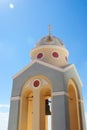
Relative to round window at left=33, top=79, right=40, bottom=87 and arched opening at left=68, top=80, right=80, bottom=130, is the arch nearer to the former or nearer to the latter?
round window at left=33, top=79, right=40, bottom=87

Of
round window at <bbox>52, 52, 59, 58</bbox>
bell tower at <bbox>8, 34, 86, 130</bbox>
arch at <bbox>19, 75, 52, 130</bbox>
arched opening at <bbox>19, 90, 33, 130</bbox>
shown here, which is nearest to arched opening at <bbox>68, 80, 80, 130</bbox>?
bell tower at <bbox>8, 34, 86, 130</bbox>

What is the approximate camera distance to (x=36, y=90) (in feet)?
45.1

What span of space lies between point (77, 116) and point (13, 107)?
5.12m

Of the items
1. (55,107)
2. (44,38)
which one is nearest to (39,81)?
(55,107)

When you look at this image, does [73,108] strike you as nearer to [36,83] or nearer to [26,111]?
[36,83]

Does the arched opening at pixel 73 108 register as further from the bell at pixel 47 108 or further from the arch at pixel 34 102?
the arch at pixel 34 102

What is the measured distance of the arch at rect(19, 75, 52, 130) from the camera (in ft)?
42.4

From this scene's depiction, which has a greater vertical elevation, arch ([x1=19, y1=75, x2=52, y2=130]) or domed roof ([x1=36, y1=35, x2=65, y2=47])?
domed roof ([x1=36, y1=35, x2=65, y2=47])

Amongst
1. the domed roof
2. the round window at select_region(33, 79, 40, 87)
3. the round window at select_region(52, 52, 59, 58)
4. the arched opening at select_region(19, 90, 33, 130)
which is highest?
the domed roof

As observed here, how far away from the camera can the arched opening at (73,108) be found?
1367 centimetres

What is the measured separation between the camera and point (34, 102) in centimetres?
1342

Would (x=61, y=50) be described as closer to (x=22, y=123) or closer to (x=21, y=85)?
(x=21, y=85)

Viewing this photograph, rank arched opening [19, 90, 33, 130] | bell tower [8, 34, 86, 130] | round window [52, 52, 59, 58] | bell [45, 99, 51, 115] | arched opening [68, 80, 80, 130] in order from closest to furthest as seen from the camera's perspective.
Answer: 1. bell tower [8, 34, 86, 130]
2. arched opening [19, 90, 33, 130]
3. arched opening [68, 80, 80, 130]
4. bell [45, 99, 51, 115]
5. round window [52, 52, 59, 58]

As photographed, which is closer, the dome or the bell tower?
the bell tower
